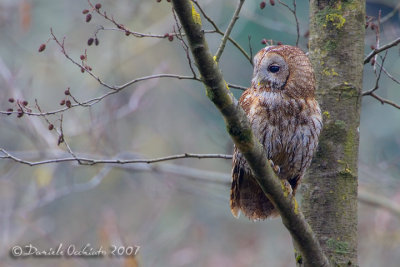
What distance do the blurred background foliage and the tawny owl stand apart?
4.51 ft

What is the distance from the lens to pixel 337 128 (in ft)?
13.4

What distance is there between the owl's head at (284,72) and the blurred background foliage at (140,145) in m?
1.51

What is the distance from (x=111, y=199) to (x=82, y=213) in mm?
693

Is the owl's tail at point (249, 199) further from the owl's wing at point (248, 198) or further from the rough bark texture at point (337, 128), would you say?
the rough bark texture at point (337, 128)

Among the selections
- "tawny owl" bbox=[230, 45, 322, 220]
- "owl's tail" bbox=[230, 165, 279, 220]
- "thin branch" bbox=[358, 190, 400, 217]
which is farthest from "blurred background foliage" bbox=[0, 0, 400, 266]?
"tawny owl" bbox=[230, 45, 322, 220]

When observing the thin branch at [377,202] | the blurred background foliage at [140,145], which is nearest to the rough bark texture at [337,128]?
the blurred background foliage at [140,145]

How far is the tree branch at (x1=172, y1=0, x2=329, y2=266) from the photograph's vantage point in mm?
2562

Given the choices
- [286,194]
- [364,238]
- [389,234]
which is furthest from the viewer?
[364,238]

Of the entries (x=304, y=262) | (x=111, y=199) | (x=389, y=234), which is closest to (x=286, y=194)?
(x=304, y=262)

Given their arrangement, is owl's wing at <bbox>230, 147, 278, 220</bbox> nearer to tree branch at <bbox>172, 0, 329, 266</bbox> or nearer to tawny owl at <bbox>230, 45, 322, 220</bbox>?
tawny owl at <bbox>230, 45, 322, 220</bbox>

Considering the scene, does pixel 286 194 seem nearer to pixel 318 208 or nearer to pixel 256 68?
pixel 318 208

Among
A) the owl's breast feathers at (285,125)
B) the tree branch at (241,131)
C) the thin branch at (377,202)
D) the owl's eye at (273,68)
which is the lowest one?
the tree branch at (241,131)

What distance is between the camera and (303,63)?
407 centimetres

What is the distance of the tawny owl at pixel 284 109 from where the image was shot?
153 inches
